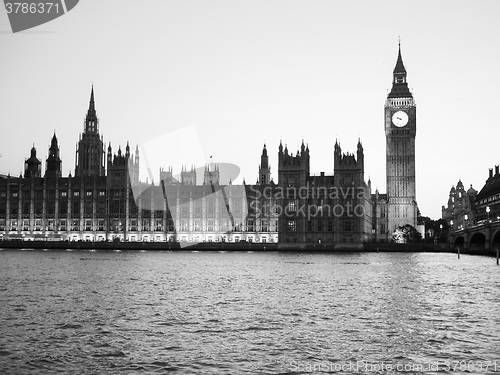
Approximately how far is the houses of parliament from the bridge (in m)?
23.1

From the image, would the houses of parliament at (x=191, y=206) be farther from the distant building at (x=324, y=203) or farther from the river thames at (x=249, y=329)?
the river thames at (x=249, y=329)

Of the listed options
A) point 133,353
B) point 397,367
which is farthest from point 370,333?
point 133,353

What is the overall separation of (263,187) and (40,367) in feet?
491

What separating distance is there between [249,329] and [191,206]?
14550cm

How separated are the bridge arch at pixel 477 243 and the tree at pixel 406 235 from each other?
4433cm

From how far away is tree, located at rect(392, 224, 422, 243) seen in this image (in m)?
184

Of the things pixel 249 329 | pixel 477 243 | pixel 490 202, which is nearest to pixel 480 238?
pixel 477 243

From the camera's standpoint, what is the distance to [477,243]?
13738cm

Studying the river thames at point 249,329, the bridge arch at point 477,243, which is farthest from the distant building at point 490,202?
the river thames at point 249,329

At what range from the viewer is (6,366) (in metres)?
21.7

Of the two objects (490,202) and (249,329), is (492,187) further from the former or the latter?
(249,329)

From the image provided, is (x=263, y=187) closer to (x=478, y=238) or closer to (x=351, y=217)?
(x=351, y=217)

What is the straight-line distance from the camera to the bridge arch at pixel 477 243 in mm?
127688

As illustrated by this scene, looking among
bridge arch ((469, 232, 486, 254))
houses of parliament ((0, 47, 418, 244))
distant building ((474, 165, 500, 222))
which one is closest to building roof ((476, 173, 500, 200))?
distant building ((474, 165, 500, 222))
